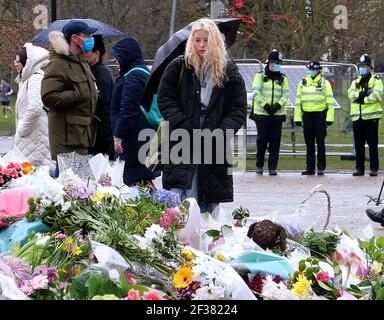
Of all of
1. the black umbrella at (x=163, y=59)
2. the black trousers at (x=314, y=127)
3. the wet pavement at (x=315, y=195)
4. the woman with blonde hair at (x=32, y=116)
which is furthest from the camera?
the black trousers at (x=314, y=127)

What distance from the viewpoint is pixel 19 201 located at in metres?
6.20

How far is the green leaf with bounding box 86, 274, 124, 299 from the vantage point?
4336 millimetres

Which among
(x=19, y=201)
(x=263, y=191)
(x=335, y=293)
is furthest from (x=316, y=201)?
(x=335, y=293)

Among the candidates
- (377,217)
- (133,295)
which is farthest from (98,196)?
(377,217)

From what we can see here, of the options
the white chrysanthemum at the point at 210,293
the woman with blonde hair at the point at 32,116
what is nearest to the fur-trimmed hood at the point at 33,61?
the woman with blonde hair at the point at 32,116

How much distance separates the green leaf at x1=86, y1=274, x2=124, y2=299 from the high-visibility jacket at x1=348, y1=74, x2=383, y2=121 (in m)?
13.8

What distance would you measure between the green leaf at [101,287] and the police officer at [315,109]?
45.8ft

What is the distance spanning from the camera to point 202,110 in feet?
27.8

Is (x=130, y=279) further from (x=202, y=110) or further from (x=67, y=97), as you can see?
(x=67, y=97)

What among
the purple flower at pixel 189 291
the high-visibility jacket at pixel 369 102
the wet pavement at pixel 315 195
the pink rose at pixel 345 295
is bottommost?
the wet pavement at pixel 315 195

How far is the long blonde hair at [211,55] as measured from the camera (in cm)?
834

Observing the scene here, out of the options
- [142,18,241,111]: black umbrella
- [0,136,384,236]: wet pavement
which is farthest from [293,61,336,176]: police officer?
[142,18,241,111]: black umbrella

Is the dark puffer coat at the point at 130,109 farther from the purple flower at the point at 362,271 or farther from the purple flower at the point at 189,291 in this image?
the purple flower at the point at 189,291

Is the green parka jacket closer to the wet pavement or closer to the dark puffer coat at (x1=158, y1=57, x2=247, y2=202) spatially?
the dark puffer coat at (x1=158, y1=57, x2=247, y2=202)
